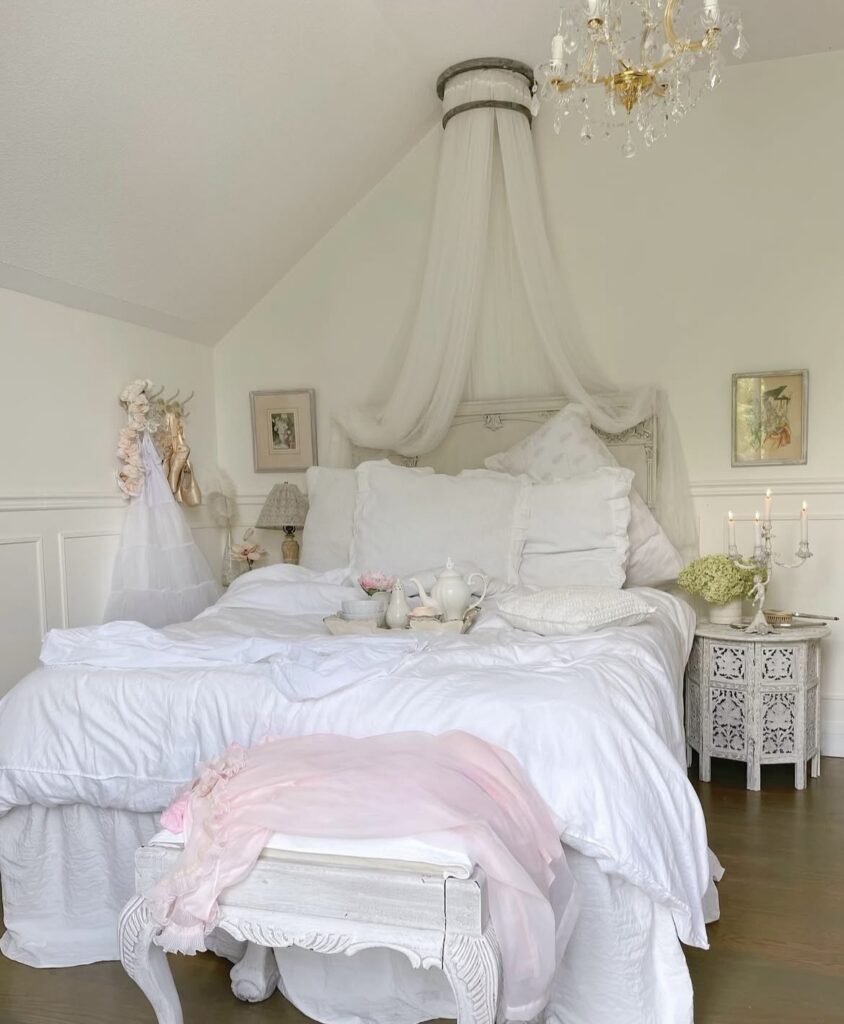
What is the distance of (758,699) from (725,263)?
1.89 m

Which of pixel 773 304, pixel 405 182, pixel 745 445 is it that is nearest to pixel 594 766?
pixel 745 445

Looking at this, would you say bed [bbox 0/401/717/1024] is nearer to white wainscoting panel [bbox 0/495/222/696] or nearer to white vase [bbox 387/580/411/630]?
white vase [bbox 387/580/411/630]

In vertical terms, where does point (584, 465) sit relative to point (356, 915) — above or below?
above

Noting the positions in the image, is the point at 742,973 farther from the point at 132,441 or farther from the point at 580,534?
the point at 132,441

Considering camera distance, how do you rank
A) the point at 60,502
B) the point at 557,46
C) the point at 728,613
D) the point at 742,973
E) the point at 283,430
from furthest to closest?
the point at 283,430
the point at 728,613
the point at 60,502
the point at 557,46
the point at 742,973

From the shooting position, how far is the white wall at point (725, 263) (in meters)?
3.64

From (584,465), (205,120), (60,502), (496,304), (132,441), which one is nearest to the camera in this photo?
(205,120)

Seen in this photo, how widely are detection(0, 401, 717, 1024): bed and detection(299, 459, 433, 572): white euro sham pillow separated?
42.7 inches

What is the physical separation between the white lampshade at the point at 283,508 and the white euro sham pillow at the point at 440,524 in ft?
2.14

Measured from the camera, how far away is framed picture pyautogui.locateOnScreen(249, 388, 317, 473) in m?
4.36

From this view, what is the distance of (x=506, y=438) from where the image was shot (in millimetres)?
3928

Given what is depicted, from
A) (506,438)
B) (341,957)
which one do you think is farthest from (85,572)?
(341,957)

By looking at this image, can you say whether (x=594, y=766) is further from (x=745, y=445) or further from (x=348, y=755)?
(x=745, y=445)

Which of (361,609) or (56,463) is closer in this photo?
(361,609)
